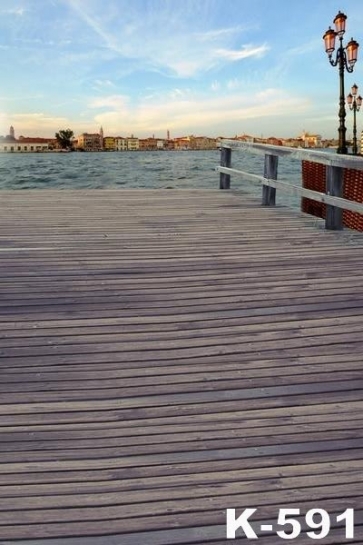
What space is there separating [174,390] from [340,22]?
2321 cm

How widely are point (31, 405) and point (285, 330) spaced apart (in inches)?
63.8

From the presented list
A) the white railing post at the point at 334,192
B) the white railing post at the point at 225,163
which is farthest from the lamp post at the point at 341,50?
the white railing post at the point at 334,192

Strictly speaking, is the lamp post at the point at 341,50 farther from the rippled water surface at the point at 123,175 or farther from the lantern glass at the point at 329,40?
the rippled water surface at the point at 123,175

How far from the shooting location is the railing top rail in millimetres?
6270

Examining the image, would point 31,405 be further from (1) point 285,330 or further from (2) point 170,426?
(1) point 285,330

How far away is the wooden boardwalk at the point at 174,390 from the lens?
7.27ft

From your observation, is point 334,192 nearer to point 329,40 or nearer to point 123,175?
point 329,40

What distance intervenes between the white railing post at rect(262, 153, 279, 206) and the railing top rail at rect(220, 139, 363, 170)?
122 millimetres

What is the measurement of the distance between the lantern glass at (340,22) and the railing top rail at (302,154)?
1483cm

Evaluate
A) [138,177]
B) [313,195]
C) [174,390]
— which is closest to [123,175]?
[138,177]

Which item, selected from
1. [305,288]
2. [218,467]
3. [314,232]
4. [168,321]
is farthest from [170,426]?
[314,232]

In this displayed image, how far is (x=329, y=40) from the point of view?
23.5 meters

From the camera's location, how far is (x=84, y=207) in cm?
888

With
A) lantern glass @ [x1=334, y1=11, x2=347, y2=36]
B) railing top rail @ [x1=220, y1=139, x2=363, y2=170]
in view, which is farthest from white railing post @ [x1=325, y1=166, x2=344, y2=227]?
lantern glass @ [x1=334, y1=11, x2=347, y2=36]
